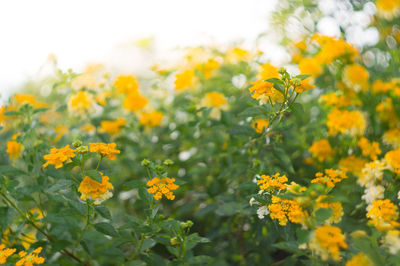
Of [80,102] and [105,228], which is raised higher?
[80,102]

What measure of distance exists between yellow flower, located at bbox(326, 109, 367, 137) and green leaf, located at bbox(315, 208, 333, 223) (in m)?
0.67

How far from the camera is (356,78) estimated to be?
1.58 meters

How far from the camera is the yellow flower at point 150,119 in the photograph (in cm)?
183

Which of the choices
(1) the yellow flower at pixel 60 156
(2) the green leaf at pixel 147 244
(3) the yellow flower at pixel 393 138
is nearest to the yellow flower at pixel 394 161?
(3) the yellow flower at pixel 393 138

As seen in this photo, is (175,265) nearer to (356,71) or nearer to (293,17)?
(356,71)

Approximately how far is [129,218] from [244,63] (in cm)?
104

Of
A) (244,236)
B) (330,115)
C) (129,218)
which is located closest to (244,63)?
(330,115)

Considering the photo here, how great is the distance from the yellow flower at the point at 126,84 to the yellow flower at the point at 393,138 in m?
1.20

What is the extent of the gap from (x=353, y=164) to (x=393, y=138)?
0.22 meters

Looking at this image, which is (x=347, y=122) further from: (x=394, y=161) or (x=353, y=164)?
(x=394, y=161)

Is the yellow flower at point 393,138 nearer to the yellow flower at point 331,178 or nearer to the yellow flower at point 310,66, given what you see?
the yellow flower at point 310,66

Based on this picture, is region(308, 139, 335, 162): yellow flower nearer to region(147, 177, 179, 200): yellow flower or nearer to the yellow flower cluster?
the yellow flower cluster

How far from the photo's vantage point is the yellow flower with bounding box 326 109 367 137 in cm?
139

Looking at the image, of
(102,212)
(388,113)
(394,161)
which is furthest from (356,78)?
(102,212)
